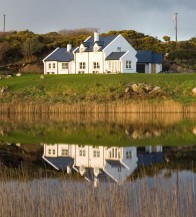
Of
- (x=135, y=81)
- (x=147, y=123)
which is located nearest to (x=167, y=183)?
(x=147, y=123)

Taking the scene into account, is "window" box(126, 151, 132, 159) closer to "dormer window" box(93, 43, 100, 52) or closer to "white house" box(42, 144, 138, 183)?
"white house" box(42, 144, 138, 183)

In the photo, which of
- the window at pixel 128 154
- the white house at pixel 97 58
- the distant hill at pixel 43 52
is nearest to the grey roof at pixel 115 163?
the window at pixel 128 154

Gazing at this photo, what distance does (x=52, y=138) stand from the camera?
2989 centimetres

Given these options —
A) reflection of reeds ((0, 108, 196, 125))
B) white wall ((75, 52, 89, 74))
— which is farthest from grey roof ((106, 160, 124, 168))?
white wall ((75, 52, 89, 74))

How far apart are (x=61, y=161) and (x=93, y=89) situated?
113 feet

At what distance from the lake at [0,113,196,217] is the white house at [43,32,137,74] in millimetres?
24666

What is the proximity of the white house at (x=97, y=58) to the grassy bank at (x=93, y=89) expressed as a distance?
790cm

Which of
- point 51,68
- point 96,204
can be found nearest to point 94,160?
point 96,204

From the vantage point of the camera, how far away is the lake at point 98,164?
12.2m

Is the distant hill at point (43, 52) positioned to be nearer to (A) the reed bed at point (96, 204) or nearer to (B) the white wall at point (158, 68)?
(B) the white wall at point (158, 68)

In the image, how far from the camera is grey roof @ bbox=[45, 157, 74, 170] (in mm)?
20209

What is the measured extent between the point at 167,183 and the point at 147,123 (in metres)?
21.1

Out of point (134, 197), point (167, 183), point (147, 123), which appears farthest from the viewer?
point (147, 123)

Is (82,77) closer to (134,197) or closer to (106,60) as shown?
(106,60)
